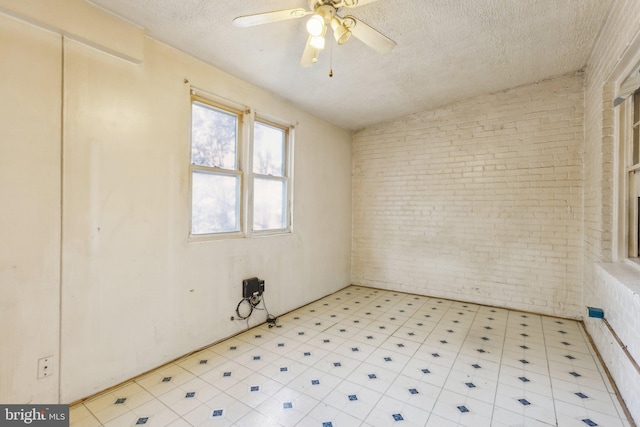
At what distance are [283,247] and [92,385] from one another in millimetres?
2338

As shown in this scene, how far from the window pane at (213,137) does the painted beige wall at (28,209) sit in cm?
112

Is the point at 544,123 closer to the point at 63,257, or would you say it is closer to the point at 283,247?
the point at 283,247

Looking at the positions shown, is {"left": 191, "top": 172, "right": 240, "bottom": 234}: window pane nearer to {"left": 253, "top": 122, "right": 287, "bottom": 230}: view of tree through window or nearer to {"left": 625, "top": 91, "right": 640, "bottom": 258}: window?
{"left": 253, "top": 122, "right": 287, "bottom": 230}: view of tree through window

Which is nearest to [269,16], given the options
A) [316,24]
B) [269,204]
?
[316,24]

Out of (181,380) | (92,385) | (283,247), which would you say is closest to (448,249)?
(283,247)

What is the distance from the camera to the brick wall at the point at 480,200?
3.93 metres

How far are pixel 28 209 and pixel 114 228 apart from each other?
52 centimetres

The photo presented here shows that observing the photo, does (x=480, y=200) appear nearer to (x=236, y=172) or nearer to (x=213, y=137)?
(x=236, y=172)

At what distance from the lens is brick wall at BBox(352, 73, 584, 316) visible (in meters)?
3.93

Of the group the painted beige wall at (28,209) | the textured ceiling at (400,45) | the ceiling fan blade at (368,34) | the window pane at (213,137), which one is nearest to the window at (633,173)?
the textured ceiling at (400,45)

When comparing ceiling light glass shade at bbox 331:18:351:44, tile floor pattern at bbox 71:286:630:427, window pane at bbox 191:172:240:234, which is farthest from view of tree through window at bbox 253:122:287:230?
ceiling light glass shade at bbox 331:18:351:44

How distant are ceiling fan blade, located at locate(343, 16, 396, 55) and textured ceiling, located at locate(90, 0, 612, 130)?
0.49 meters

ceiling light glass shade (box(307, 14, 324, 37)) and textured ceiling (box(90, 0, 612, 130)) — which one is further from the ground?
textured ceiling (box(90, 0, 612, 130))

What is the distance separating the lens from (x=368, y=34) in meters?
1.99
